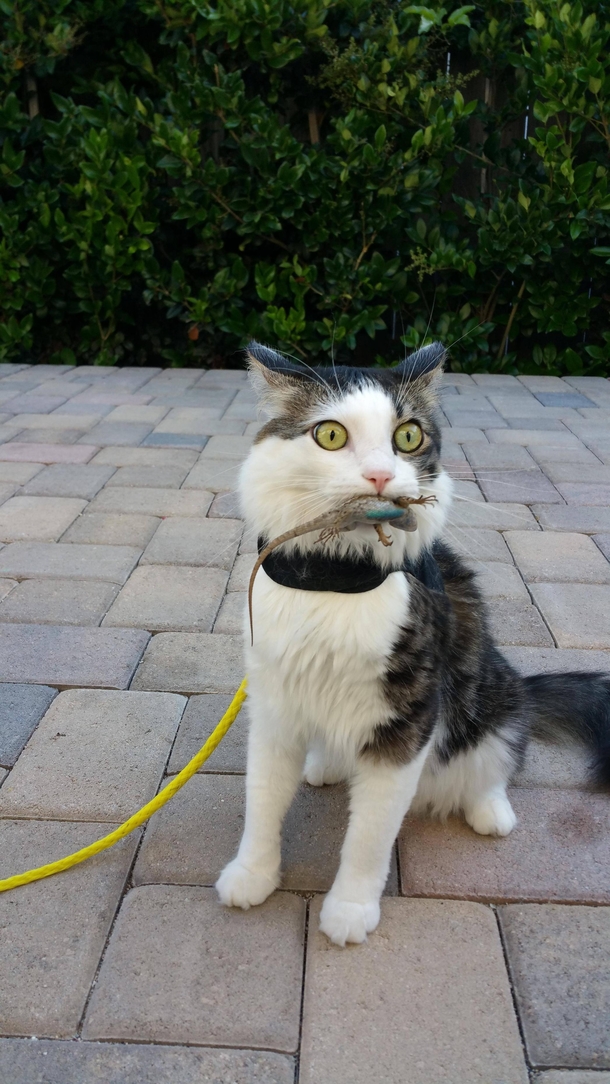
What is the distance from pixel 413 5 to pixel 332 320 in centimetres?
191

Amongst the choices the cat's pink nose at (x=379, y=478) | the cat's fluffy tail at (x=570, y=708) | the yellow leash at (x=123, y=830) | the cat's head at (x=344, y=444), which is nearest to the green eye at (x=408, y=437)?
the cat's head at (x=344, y=444)

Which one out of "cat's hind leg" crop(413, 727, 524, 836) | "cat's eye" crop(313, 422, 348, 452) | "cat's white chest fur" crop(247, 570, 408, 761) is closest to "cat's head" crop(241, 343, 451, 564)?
"cat's eye" crop(313, 422, 348, 452)

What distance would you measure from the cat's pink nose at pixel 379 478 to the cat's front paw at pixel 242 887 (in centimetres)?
79

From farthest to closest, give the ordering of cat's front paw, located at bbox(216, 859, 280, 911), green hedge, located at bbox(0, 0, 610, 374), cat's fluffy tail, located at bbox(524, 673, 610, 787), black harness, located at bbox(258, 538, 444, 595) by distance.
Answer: green hedge, located at bbox(0, 0, 610, 374) → cat's fluffy tail, located at bbox(524, 673, 610, 787) → cat's front paw, located at bbox(216, 859, 280, 911) → black harness, located at bbox(258, 538, 444, 595)

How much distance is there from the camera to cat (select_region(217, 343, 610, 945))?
1437 millimetres

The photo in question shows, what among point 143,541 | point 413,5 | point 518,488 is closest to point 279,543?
point 143,541

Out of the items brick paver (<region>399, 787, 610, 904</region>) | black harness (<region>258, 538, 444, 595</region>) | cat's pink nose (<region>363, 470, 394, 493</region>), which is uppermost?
cat's pink nose (<region>363, 470, 394, 493</region>)

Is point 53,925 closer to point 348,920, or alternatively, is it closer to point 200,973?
point 200,973

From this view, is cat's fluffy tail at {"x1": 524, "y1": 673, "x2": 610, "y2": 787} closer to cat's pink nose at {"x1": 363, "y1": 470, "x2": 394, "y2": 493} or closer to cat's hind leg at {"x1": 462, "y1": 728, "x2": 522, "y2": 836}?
cat's hind leg at {"x1": 462, "y1": 728, "x2": 522, "y2": 836}

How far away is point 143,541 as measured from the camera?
10.7 ft

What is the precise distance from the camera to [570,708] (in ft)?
6.70

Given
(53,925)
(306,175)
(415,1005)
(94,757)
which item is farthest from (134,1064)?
(306,175)

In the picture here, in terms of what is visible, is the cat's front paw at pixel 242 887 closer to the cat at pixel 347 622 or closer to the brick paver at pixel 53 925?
the cat at pixel 347 622

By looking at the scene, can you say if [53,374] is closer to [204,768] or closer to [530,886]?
[204,768]
